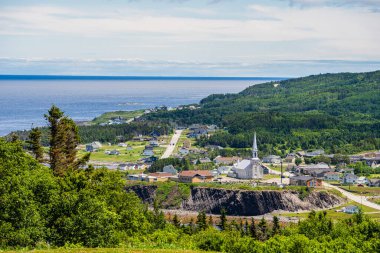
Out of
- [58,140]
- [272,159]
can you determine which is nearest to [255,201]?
[272,159]

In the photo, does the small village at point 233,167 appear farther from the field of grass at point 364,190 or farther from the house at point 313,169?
the field of grass at point 364,190

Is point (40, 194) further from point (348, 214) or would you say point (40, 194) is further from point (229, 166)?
point (229, 166)

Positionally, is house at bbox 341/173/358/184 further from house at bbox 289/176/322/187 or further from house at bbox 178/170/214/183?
house at bbox 178/170/214/183

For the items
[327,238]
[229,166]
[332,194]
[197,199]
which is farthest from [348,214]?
[327,238]

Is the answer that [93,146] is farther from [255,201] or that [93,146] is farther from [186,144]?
[255,201]

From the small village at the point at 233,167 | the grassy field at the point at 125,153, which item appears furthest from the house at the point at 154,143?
the grassy field at the point at 125,153

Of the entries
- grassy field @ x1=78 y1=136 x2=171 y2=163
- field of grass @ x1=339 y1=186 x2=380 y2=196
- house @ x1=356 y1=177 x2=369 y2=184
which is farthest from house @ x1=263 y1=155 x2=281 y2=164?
field of grass @ x1=339 y1=186 x2=380 y2=196
